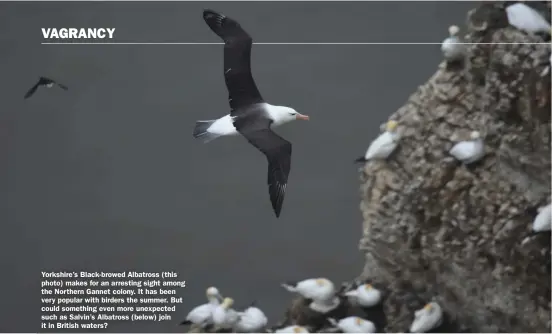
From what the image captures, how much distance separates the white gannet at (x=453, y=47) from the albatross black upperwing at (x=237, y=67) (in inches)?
36.4

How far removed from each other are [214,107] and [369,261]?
3.90 ft

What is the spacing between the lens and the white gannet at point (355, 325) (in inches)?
209

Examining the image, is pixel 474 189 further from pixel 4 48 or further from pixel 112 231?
pixel 4 48

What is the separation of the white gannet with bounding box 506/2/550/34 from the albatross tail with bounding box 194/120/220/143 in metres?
1.42

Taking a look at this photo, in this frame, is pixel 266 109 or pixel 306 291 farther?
pixel 306 291

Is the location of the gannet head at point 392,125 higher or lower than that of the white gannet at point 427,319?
higher

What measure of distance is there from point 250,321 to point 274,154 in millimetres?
1104

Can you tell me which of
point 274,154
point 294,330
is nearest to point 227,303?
point 294,330

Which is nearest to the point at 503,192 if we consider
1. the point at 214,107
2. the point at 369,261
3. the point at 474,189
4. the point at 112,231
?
the point at 474,189

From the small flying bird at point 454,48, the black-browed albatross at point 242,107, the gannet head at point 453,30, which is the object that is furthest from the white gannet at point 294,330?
the gannet head at point 453,30

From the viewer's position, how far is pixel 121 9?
17.1 feet

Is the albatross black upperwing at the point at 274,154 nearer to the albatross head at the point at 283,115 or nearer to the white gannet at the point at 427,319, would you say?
the albatross head at the point at 283,115

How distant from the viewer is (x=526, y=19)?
4828mm

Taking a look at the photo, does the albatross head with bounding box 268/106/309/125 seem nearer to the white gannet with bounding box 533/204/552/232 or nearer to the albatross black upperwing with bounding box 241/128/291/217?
the albatross black upperwing with bounding box 241/128/291/217
